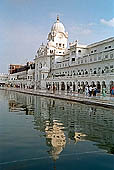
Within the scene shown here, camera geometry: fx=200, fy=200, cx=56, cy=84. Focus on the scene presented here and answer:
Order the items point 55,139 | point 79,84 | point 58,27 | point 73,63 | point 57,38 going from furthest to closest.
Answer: point 58,27 → point 57,38 → point 73,63 → point 79,84 → point 55,139

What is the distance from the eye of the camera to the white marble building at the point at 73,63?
3916cm

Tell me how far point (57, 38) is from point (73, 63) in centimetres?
2606

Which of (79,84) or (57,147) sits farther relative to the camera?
(79,84)

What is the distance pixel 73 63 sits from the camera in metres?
54.8

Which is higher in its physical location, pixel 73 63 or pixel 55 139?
pixel 73 63

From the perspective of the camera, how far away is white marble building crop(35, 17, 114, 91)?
39.2 meters

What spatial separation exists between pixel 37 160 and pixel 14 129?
4516 millimetres

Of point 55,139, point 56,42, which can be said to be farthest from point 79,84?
point 56,42

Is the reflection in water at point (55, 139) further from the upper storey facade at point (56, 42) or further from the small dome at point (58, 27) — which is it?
the small dome at point (58, 27)

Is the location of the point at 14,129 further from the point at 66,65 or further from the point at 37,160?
the point at 66,65

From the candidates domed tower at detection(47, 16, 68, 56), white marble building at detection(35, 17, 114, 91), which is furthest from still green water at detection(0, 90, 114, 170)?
domed tower at detection(47, 16, 68, 56)

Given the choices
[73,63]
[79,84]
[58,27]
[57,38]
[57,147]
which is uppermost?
[58,27]

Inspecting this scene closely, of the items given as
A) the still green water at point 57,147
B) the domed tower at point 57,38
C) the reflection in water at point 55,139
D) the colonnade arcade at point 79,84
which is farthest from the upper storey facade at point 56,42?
the still green water at point 57,147

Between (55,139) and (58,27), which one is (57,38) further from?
(55,139)
